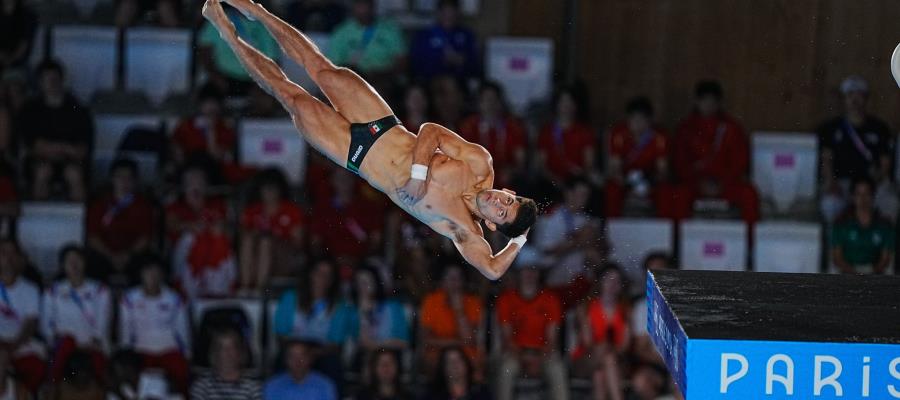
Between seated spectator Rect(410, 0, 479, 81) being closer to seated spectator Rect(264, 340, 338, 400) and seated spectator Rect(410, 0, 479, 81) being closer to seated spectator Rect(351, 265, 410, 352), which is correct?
seated spectator Rect(351, 265, 410, 352)

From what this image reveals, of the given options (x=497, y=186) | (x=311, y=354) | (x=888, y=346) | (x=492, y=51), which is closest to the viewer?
(x=888, y=346)

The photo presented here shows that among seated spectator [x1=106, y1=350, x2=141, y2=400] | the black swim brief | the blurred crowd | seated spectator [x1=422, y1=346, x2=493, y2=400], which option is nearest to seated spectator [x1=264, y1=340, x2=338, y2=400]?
the blurred crowd

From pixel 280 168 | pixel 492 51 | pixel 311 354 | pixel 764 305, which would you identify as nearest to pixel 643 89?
pixel 492 51

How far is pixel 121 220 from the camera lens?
11656 mm

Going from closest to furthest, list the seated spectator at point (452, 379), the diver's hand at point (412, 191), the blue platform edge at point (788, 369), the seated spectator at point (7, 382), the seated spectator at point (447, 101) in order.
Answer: the blue platform edge at point (788, 369) < the diver's hand at point (412, 191) < the seated spectator at point (452, 379) < the seated spectator at point (7, 382) < the seated spectator at point (447, 101)

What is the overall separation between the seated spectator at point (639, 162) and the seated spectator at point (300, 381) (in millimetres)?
2693

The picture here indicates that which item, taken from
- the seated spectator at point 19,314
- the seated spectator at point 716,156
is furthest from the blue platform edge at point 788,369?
the seated spectator at point 19,314

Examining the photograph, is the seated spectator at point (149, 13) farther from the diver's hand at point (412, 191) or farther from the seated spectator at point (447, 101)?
the diver's hand at point (412, 191)

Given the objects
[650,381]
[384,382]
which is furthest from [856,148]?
[384,382]

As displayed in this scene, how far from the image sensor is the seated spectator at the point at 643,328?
35.2 ft

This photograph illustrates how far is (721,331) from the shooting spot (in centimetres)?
663

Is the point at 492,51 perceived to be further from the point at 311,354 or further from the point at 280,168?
the point at 311,354

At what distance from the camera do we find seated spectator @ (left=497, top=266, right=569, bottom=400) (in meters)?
Result: 10.8

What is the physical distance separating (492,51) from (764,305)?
5815mm
